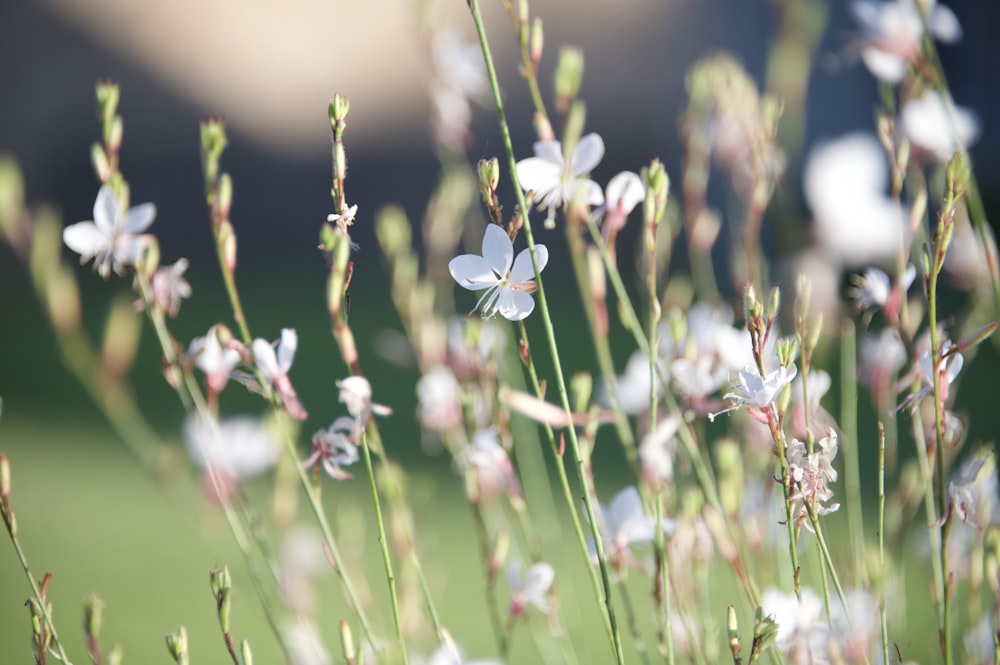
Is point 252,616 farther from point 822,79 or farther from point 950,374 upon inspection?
point 822,79

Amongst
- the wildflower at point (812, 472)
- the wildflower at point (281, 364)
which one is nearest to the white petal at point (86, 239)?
the wildflower at point (281, 364)

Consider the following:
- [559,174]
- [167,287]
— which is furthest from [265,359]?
[559,174]

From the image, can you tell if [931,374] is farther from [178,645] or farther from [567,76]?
[178,645]

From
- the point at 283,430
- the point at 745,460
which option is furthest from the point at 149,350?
the point at 283,430

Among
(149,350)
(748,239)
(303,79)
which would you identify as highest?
(303,79)

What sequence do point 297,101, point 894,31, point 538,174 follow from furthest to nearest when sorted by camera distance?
1. point 297,101
2. point 894,31
3. point 538,174

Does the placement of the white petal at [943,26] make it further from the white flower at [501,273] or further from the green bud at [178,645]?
the green bud at [178,645]

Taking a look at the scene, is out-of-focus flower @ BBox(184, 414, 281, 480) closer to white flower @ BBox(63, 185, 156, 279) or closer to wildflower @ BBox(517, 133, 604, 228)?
white flower @ BBox(63, 185, 156, 279)
